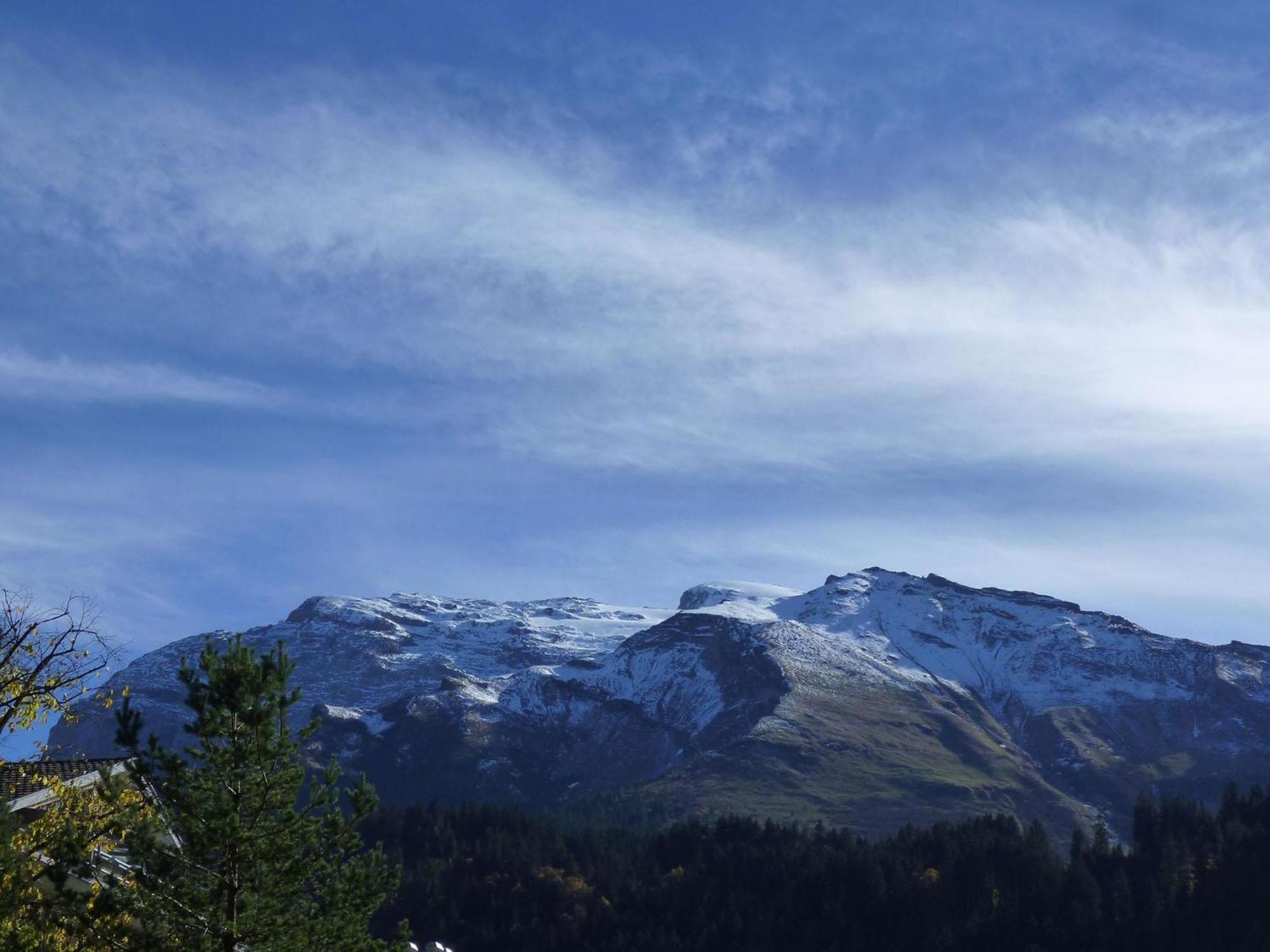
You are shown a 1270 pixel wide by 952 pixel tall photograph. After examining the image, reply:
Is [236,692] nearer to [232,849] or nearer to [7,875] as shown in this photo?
[232,849]

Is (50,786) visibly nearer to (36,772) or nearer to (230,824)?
(36,772)

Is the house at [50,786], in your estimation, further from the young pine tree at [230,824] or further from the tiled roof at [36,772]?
the young pine tree at [230,824]

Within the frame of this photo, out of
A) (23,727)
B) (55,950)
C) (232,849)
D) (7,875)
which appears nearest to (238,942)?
(232,849)

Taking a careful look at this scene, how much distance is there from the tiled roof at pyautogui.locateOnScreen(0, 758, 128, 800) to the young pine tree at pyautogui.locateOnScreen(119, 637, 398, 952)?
99.6 inches

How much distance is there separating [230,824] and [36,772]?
689cm

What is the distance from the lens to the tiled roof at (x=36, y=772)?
117 ft

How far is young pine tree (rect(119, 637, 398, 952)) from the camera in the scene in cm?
4266

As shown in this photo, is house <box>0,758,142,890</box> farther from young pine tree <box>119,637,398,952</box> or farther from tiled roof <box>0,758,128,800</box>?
young pine tree <box>119,637,398,952</box>

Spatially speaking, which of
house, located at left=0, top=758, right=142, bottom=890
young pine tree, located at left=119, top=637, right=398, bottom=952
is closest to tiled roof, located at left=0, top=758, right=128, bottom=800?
house, located at left=0, top=758, right=142, bottom=890

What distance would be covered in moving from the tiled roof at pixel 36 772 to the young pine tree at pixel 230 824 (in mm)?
2529

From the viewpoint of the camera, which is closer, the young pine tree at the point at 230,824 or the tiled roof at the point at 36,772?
the tiled roof at the point at 36,772

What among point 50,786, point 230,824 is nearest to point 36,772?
point 50,786

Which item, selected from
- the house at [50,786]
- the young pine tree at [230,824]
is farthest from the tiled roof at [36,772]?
the young pine tree at [230,824]

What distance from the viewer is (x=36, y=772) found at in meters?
38.2
